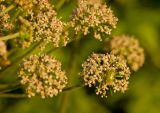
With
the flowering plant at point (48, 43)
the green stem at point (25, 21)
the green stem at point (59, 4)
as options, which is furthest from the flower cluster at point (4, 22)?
the green stem at point (59, 4)

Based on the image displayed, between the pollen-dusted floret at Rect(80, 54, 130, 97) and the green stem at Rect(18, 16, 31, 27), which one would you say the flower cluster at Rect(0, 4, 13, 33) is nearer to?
the green stem at Rect(18, 16, 31, 27)

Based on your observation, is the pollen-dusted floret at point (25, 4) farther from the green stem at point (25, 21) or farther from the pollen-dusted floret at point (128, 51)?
the pollen-dusted floret at point (128, 51)

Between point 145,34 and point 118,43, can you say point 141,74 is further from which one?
point 118,43

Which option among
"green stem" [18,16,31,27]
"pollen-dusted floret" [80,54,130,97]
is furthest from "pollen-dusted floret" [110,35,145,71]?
"green stem" [18,16,31,27]

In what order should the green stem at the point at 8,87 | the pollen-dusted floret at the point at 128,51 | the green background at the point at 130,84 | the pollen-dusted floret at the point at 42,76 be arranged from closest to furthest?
the pollen-dusted floret at the point at 42,76 < the green stem at the point at 8,87 < the pollen-dusted floret at the point at 128,51 < the green background at the point at 130,84

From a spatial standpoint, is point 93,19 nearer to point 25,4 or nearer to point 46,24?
point 46,24

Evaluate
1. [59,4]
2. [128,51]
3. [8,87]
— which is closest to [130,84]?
[128,51]

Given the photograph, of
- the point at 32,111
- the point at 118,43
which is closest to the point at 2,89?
the point at 118,43

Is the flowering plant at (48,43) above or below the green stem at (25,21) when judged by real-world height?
below
